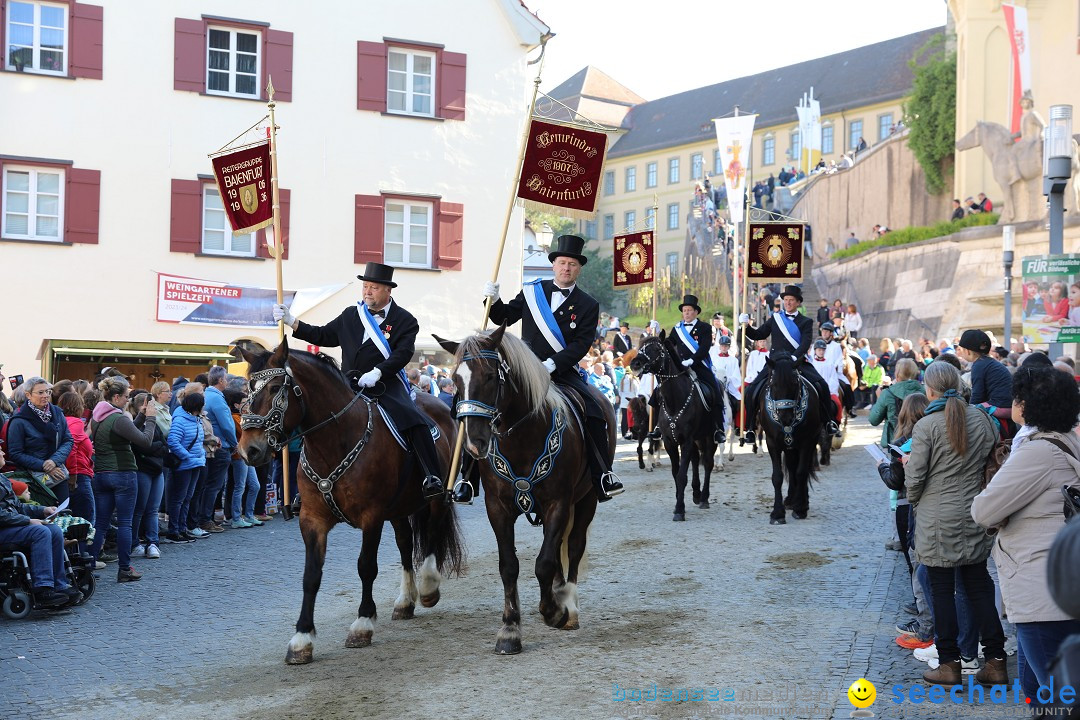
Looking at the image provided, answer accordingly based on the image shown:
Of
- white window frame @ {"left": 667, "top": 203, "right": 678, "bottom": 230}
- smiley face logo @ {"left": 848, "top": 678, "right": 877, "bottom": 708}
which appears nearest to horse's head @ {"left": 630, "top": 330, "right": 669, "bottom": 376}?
smiley face logo @ {"left": 848, "top": 678, "right": 877, "bottom": 708}

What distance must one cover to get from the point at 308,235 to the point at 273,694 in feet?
61.9

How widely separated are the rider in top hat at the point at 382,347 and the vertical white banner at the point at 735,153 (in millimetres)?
18440

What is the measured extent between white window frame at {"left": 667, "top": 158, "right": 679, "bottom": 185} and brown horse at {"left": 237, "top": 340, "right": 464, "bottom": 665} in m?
80.4

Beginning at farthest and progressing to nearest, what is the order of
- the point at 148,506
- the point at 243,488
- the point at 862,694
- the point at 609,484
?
the point at 243,488, the point at 148,506, the point at 609,484, the point at 862,694

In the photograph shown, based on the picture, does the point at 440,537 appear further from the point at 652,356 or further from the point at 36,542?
the point at 652,356

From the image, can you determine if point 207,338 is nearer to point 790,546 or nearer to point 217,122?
Result: point 217,122

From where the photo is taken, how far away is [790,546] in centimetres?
1138

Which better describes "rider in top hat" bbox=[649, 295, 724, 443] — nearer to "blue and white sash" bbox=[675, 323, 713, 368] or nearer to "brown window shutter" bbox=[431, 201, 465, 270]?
"blue and white sash" bbox=[675, 323, 713, 368]

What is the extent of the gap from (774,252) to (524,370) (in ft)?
37.7

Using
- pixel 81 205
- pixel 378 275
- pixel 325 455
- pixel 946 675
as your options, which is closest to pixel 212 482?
pixel 378 275

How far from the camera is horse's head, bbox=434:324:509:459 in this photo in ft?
23.6

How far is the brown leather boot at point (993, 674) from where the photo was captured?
20.9 feet

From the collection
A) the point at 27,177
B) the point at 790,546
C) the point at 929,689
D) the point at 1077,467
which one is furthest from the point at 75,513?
the point at 27,177

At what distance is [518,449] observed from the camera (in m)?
7.76
